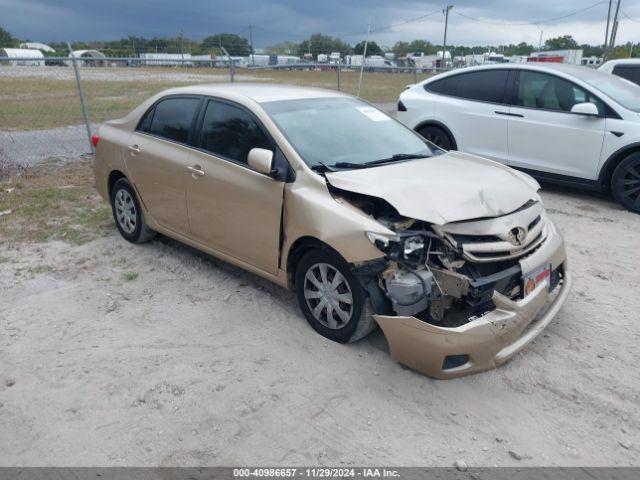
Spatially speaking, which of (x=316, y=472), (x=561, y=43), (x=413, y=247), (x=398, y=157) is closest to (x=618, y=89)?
(x=398, y=157)

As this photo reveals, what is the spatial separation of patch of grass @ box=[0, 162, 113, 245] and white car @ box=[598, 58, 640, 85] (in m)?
8.69

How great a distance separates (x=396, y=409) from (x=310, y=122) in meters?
2.27

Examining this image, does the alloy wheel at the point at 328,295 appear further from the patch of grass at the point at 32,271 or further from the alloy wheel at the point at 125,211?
the patch of grass at the point at 32,271

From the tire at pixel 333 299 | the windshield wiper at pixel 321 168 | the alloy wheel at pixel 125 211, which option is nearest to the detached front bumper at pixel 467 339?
the tire at pixel 333 299

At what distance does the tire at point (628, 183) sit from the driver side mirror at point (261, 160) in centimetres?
490

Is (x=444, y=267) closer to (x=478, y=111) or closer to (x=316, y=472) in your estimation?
(x=316, y=472)

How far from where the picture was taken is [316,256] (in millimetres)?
3680

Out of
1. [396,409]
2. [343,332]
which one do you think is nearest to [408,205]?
[343,332]

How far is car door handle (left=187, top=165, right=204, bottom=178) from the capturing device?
4.48 metres

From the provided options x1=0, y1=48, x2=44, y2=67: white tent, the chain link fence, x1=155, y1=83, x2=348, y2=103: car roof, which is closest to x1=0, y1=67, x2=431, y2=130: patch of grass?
the chain link fence

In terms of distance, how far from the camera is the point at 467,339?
3115mm

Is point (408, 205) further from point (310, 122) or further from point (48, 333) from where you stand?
point (48, 333)

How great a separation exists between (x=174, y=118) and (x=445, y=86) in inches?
191

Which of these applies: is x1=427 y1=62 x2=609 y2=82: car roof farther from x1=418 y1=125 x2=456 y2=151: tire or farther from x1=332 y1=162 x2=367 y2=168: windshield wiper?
x1=332 y1=162 x2=367 y2=168: windshield wiper
